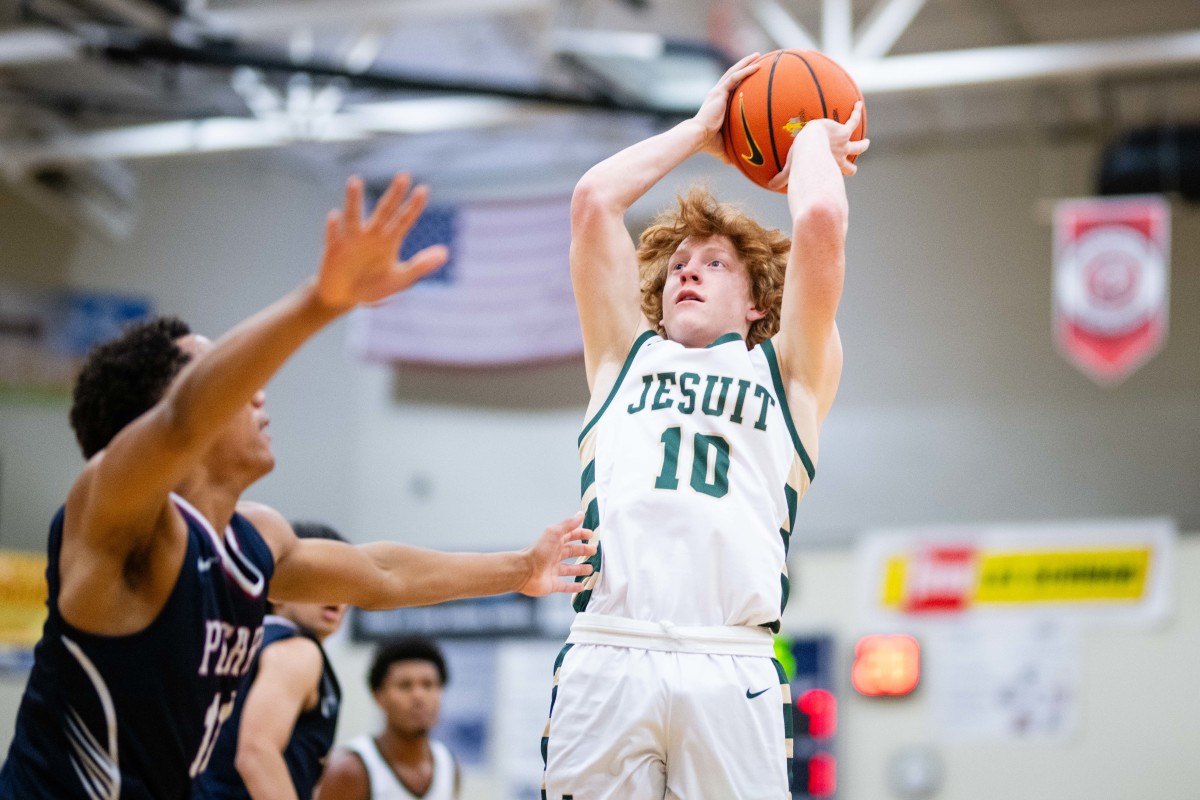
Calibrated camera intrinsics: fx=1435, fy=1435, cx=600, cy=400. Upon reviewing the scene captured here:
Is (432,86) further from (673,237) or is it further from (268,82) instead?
(673,237)

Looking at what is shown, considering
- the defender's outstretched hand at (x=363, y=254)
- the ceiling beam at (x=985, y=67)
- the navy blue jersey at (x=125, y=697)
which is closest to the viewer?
the defender's outstretched hand at (x=363, y=254)

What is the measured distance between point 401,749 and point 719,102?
4.02 m

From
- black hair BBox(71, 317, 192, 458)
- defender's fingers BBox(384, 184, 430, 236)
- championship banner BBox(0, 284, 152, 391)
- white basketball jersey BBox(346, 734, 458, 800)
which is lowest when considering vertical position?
white basketball jersey BBox(346, 734, 458, 800)

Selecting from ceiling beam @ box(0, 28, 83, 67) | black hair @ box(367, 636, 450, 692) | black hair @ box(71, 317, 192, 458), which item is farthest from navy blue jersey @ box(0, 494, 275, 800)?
ceiling beam @ box(0, 28, 83, 67)

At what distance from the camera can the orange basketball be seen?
375cm

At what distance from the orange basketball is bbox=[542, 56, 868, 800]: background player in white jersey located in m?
0.06

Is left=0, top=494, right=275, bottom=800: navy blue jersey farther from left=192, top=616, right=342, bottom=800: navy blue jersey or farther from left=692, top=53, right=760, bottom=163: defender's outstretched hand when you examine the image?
left=692, top=53, right=760, bottom=163: defender's outstretched hand

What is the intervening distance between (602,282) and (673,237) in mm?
357

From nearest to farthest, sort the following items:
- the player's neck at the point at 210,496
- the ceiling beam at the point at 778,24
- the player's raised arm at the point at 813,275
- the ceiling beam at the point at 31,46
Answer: the player's neck at the point at 210,496 → the player's raised arm at the point at 813,275 → the ceiling beam at the point at 778,24 → the ceiling beam at the point at 31,46

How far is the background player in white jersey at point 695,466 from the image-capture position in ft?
10.3

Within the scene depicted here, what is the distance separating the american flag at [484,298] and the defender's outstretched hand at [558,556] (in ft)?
31.6

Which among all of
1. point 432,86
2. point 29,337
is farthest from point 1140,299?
point 29,337

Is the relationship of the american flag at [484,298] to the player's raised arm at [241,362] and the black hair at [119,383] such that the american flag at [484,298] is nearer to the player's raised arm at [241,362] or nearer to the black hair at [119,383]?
the black hair at [119,383]

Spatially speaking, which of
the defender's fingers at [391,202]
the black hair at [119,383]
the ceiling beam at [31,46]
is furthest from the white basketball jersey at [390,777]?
the ceiling beam at [31,46]
